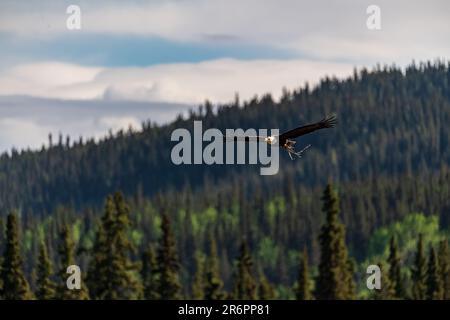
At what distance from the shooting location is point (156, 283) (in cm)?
10188

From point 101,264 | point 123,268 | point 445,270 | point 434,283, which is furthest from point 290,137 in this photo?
point 445,270

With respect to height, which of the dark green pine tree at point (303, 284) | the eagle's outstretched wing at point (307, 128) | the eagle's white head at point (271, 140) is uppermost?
the eagle's outstretched wing at point (307, 128)

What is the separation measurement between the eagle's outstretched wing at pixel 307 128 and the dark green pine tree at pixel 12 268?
71127 mm

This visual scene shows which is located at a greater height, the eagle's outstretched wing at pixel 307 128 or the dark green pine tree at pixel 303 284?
the eagle's outstretched wing at pixel 307 128

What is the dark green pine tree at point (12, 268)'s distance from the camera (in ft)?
283

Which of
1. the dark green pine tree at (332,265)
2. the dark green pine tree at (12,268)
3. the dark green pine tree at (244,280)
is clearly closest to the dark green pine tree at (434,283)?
the dark green pine tree at (244,280)

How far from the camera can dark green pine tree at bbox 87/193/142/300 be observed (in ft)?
293

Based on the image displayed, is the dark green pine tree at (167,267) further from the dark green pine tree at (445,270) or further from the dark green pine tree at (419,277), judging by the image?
the dark green pine tree at (419,277)

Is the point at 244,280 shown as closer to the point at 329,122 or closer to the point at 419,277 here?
the point at 419,277

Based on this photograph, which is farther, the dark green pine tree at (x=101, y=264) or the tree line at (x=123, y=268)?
the dark green pine tree at (x=101, y=264)

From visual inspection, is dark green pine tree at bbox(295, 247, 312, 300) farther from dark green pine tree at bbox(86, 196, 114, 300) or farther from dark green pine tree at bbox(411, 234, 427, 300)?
dark green pine tree at bbox(411, 234, 427, 300)
